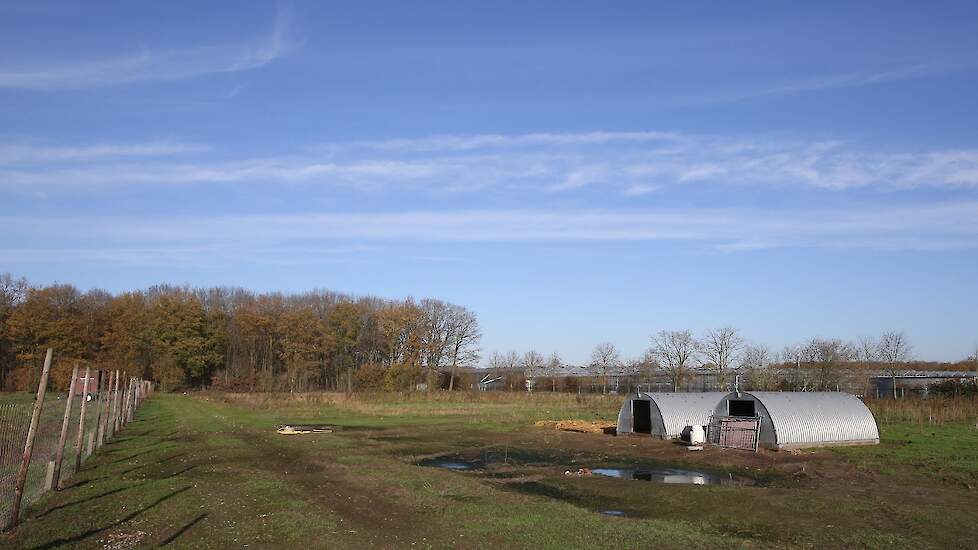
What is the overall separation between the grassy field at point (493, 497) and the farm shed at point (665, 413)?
1.88m

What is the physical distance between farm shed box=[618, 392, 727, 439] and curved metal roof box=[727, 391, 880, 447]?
3.05 meters

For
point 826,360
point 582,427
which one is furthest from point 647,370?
point 582,427

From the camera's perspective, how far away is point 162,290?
12938cm

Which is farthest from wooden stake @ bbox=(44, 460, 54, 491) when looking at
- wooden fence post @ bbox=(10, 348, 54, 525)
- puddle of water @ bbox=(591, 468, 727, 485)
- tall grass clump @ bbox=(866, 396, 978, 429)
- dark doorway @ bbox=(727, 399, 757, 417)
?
tall grass clump @ bbox=(866, 396, 978, 429)

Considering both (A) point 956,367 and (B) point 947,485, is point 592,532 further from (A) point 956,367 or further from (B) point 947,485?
(A) point 956,367

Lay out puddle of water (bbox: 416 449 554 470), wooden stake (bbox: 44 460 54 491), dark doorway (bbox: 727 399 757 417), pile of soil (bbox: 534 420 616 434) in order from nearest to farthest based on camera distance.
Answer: wooden stake (bbox: 44 460 54 491)
puddle of water (bbox: 416 449 554 470)
dark doorway (bbox: 727 399 757 417)
pile of soil (bbox: 534 420 616 434)

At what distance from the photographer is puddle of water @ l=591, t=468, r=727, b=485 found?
2305 centimetres

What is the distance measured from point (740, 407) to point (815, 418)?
3.12 meters

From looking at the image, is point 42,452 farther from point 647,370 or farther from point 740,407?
point 647,370

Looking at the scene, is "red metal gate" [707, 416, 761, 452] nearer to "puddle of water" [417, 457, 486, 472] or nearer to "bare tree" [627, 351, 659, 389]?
"puddle of water" [417, 457, 486, 472]

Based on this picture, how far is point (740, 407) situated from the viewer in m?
33.8

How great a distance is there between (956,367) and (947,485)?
133860 millimetres

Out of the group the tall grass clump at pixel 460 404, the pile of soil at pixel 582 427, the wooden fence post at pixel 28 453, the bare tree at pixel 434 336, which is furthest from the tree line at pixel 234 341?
the wooden fence post at pixel 28 453

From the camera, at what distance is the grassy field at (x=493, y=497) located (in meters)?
14.3
